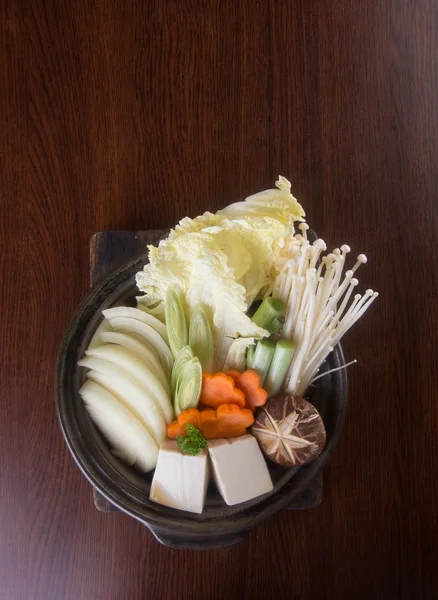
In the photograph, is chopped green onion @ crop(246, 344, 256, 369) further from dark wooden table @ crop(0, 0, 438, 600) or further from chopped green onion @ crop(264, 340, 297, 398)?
dark wooden table @ crop(0, 0, 438, 600)

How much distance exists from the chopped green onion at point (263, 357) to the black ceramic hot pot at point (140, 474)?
0.16 meters

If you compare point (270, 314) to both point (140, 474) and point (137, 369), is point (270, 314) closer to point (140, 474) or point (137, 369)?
point (137, 369)

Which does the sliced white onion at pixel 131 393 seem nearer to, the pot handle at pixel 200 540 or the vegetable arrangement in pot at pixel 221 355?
the vegetable arrangement in pot at pixel 221 355

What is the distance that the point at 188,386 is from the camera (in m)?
1.30

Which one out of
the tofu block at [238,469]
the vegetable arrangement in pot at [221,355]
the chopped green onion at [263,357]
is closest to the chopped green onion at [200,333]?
the vegetable arrangement in pot at [221,355]

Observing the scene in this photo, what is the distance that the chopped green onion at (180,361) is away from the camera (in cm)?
130

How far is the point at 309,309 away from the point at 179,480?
1.69 ft

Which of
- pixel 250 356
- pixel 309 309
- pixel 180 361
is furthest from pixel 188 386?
pixel 309 309

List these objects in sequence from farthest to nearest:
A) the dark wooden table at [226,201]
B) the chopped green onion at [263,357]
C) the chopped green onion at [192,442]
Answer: the dark wooden table at [226,201]
the chopped green onion at [263,357]
the chopped green onion at [192,442]

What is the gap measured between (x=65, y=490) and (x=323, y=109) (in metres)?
1.36

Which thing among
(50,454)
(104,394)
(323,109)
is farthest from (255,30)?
(50,454)

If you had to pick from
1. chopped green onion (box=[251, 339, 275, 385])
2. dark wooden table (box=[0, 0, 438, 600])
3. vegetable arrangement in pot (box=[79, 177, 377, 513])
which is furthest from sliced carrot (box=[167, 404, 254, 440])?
dark wooden table (box=[0, 0, 438, 600])

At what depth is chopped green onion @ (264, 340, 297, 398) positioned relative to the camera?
1333 mm

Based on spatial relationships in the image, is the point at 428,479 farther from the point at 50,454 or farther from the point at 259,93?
the point at 259,93
